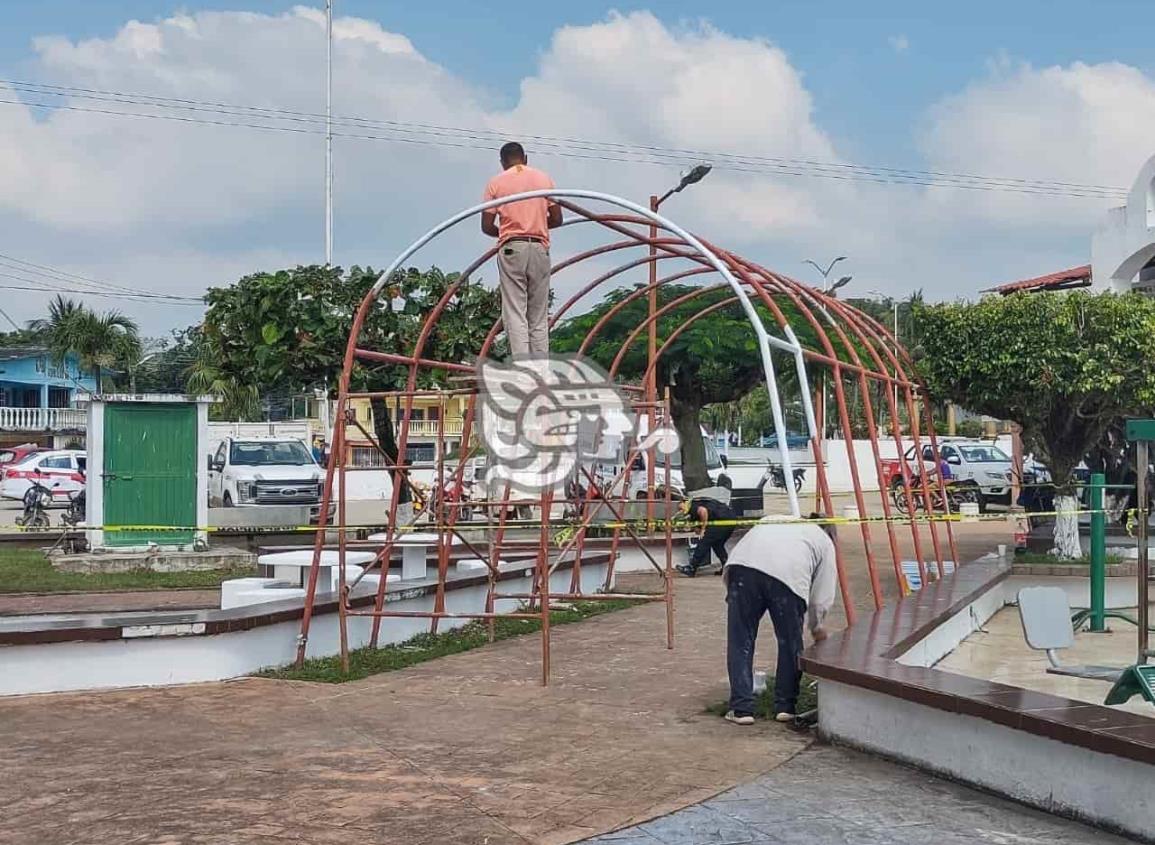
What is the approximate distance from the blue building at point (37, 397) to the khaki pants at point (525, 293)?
135 ft

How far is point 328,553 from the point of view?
10594 millimetres

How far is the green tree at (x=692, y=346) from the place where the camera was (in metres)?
18.5

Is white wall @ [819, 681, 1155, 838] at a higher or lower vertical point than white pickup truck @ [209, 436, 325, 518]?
lower

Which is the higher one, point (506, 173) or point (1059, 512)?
point (506, 173)

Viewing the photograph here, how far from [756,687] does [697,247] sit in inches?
113

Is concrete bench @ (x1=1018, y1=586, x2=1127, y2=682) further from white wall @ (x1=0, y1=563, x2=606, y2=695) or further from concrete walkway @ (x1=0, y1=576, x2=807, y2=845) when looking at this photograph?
white wall @ (x1=0, y1=563, x2=606, y2=695)

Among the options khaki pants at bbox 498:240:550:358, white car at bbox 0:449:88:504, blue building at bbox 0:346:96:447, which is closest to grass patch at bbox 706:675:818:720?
khaki pants at bbox 498:240:550:358

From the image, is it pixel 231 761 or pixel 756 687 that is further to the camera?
pixel 756 687

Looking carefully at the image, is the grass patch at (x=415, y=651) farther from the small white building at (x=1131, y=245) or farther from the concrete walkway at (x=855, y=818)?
the small white building at (x=1131, y=245)

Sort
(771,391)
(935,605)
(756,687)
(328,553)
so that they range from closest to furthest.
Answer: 1. (771,391)
2. (756,687)
3. (935,605)
4. (328,553)

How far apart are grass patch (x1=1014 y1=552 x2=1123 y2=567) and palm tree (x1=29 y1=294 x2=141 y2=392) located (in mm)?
29885

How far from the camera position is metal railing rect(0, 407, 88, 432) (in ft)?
151

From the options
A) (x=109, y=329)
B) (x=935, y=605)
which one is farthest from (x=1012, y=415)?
(x=109, y=329)

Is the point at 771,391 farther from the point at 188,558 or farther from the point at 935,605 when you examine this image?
the point at 188,558
